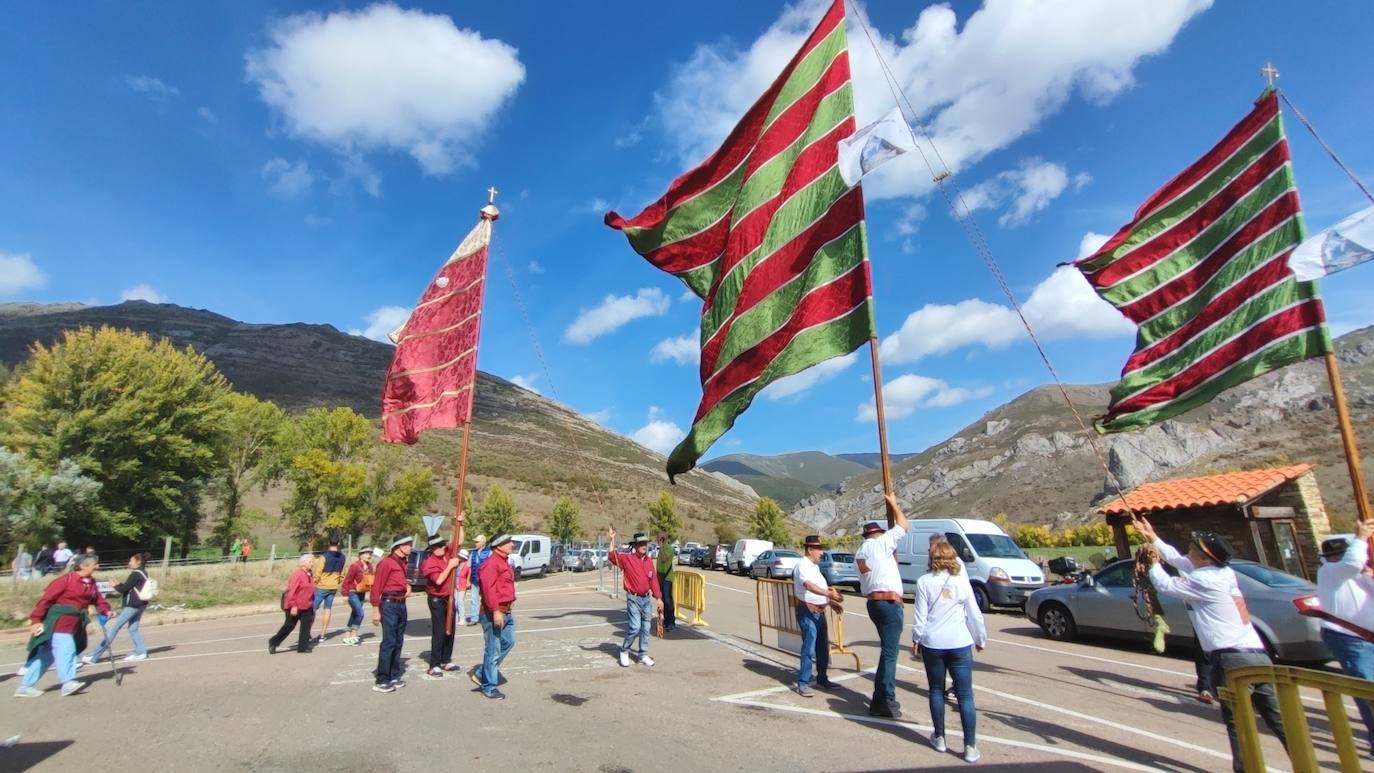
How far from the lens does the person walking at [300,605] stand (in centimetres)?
1095

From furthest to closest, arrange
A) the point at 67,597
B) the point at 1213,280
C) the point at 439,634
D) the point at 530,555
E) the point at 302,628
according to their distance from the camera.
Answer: the point at 530,555, the point at 302,628, the point at 439,634, the point at 67,597, the point at 1213,280

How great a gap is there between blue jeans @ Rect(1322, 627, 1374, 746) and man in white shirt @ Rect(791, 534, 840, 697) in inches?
171

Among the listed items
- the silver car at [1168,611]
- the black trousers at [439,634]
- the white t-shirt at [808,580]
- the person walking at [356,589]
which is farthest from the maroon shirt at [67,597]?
the silver car at [1168,611]

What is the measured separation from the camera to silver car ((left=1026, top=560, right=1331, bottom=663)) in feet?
29.1

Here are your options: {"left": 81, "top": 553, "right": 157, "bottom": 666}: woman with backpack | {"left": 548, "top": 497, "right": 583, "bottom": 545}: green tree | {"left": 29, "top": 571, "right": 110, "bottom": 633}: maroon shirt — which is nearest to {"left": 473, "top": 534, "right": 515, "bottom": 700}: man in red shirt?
{"left": 29, "top": 571, "right": 110, "bottom": 633}: maroon shirt

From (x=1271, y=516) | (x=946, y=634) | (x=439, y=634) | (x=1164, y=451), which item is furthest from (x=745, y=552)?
(x=1164, y=451)

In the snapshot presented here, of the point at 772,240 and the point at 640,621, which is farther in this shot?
the point at 640,621

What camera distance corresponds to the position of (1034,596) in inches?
506

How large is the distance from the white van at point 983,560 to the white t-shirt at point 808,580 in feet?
31.6

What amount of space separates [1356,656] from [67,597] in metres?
13.6

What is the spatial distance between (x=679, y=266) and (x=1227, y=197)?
21.8ft

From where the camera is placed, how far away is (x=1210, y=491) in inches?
659

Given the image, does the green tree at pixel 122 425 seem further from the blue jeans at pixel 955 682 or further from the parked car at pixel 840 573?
the blue jeans at pixel 955 682

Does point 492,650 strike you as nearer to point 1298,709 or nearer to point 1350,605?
point 1298,709
